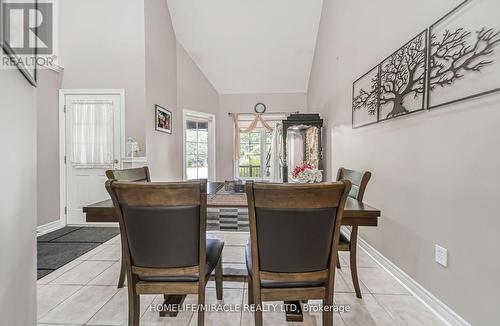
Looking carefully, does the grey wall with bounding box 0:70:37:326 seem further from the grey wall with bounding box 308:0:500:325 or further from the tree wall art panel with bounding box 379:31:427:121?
the tree wall art panel with bounding box 379:31:427:121

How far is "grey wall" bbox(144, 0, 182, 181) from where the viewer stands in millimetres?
3830

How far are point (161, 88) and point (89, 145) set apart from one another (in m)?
1.48

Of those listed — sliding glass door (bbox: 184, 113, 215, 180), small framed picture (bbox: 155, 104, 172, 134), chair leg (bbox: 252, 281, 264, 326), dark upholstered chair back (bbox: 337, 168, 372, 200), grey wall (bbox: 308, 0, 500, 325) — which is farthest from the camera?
sliding glass door (bbox: 184, 113, 215, 180)

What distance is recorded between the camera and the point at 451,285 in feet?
5.12

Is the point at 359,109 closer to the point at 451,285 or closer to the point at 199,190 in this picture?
the point at 451,285

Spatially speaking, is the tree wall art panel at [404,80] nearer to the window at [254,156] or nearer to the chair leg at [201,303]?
the chair leg at [201,303]

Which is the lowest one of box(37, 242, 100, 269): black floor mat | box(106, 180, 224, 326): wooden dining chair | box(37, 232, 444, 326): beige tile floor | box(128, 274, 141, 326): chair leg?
box(37, 232, 444, 326): beige tile floor

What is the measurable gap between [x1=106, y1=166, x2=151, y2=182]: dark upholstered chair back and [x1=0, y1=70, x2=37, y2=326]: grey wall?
0.81m

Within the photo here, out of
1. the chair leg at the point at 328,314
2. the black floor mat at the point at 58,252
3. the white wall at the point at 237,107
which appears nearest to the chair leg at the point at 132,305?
the chair leg at the point at 328,314

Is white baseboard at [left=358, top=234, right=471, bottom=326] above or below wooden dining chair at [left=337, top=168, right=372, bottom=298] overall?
below

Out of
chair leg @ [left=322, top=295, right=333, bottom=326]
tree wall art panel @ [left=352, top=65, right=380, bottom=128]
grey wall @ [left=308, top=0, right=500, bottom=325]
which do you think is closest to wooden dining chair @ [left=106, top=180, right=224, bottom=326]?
chair leg @ [left=322, top=295, right=333, bottom=326]

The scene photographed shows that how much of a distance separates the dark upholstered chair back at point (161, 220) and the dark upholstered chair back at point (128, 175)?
0.77 m

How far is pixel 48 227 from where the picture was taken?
351 centimetres

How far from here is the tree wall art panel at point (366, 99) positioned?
8.25 ft
